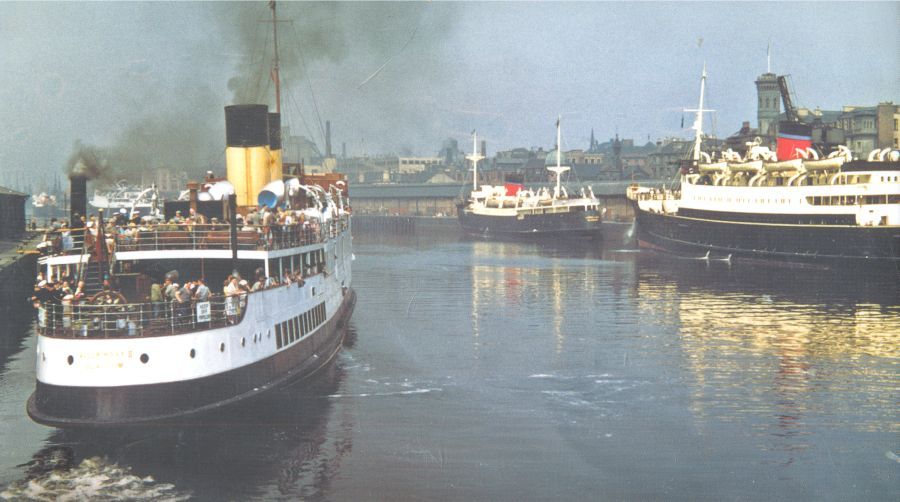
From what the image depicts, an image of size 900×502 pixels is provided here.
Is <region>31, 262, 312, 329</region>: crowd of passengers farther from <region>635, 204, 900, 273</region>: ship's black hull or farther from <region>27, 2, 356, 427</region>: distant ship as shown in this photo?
<region>635, 204, 900, 273</region>: ship's black hull

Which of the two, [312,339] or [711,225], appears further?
[711,225]

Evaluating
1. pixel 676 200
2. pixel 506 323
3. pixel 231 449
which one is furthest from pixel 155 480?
pixel 676 200

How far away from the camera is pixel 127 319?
28.1 m

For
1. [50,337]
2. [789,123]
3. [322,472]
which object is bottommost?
[322,472]

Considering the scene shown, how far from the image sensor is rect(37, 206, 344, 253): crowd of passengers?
32.7 meters

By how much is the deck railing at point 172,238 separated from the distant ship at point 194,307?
0.05 m

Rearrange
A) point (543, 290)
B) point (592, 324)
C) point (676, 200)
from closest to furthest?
point (592, 324)
point (543, 290)
point (676, 200)

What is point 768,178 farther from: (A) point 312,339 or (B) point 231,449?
(B) point 231,449

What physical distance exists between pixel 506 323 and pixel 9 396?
30261 millimetres

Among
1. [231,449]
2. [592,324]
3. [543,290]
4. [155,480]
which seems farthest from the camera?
[543,290]

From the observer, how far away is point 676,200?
121 metres

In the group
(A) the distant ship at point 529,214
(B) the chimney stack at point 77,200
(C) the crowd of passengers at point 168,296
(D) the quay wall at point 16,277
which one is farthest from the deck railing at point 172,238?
(A) the distant ship at point 529,214

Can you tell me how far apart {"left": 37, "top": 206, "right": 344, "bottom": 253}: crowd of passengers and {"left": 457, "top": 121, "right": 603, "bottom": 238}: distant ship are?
11035 cm

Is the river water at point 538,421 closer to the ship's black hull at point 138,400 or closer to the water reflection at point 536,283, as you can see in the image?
the water reflection at point 536,283
